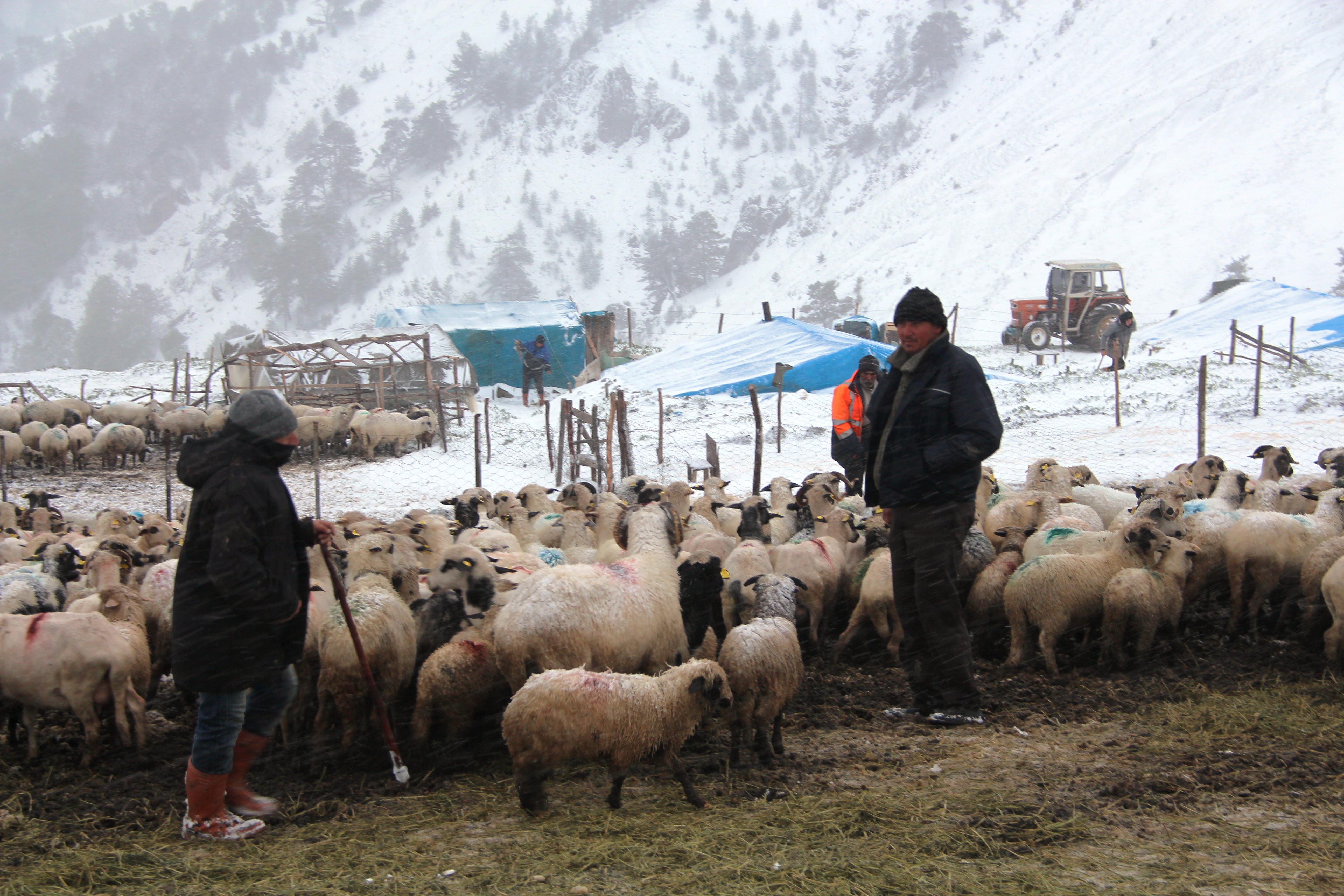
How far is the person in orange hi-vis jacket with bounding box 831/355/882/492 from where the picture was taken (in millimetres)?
7008

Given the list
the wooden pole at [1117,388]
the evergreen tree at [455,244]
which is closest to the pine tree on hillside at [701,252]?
the evergreen tree at [455,244]

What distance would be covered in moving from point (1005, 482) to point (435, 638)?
29.4 feet

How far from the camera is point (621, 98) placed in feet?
308

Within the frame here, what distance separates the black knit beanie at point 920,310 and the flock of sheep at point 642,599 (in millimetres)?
1680

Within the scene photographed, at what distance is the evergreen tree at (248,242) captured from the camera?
84.9m

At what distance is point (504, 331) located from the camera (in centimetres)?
2908

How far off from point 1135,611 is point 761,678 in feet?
8.41

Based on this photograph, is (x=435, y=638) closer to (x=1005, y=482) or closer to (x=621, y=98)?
(x=1005, y=482)

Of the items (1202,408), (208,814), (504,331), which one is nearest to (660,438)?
(1202,408)

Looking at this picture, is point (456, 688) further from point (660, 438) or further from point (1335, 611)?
point (660, 438)

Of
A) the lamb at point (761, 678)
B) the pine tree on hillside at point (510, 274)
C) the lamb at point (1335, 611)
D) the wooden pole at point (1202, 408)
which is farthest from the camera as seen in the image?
the pine tree on hillside at point (510, 274)

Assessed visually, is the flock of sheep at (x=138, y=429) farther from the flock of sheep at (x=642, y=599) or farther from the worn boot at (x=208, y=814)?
the worn boot at (x=208, y=814)

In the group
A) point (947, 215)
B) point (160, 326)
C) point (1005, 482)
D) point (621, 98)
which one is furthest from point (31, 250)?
point (1005, 482)

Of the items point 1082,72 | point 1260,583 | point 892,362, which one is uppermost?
point 1082,72
